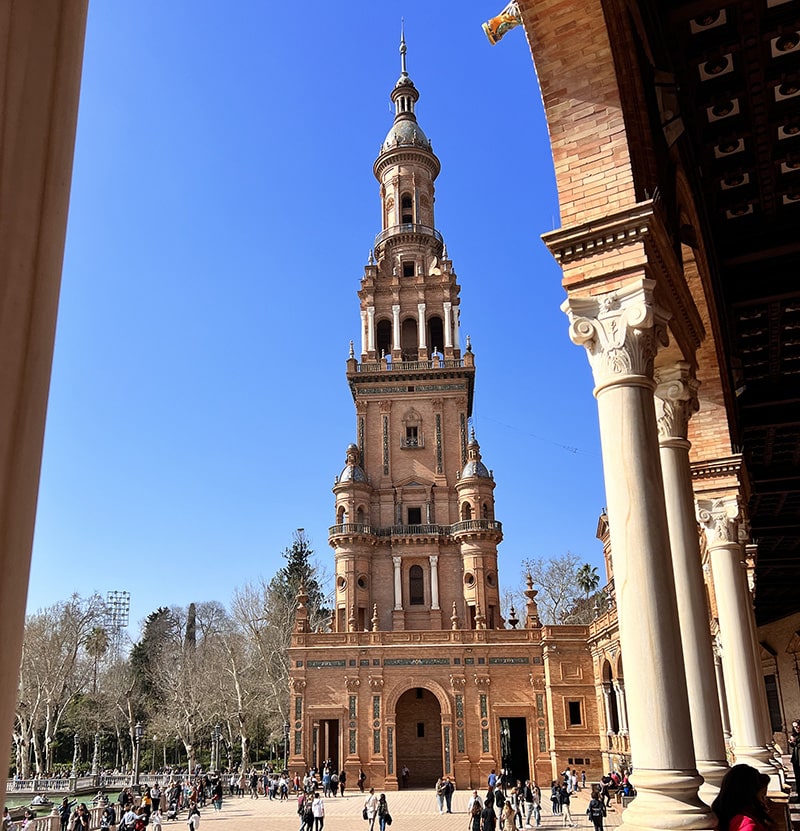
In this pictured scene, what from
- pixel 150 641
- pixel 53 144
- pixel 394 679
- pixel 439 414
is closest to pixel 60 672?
pixel 394 679

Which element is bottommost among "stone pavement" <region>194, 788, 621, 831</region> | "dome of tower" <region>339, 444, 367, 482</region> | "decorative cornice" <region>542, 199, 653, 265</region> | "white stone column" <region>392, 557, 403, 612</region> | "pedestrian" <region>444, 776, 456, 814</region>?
"stone pavement" <region>194, 788, 621, 831</region>

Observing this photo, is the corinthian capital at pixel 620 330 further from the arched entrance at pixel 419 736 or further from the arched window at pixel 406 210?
the arched window at pixel 406 210

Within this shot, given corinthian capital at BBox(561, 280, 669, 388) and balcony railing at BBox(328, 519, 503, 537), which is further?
balcony railing at BBox(328, 519, 503, 537)

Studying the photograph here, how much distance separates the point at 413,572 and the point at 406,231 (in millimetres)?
23257

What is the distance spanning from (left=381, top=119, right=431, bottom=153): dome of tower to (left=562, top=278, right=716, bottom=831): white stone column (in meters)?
A: 54.2

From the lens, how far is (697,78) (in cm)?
887

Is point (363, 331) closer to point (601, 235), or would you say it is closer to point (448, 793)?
point (448, 793)

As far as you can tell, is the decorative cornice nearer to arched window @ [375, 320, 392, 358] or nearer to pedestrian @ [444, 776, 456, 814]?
pedestrian @ [444, 776, 456, 814]

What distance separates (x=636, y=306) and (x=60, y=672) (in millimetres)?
45140

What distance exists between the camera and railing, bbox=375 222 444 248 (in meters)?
55.2

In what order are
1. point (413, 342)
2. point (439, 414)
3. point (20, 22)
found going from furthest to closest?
point (413, 342) < point (439, 414) < point (20, 22)

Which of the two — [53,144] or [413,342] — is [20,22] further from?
[413,342]

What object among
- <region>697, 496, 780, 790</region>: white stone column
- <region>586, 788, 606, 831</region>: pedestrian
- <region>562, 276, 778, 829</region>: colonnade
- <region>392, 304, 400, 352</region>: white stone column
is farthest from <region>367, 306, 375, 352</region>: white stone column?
<region>562, 276, 778, 829</region>: colonnade

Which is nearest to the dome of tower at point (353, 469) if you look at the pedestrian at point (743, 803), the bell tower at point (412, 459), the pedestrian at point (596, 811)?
the bell tower at point (412, 459)
